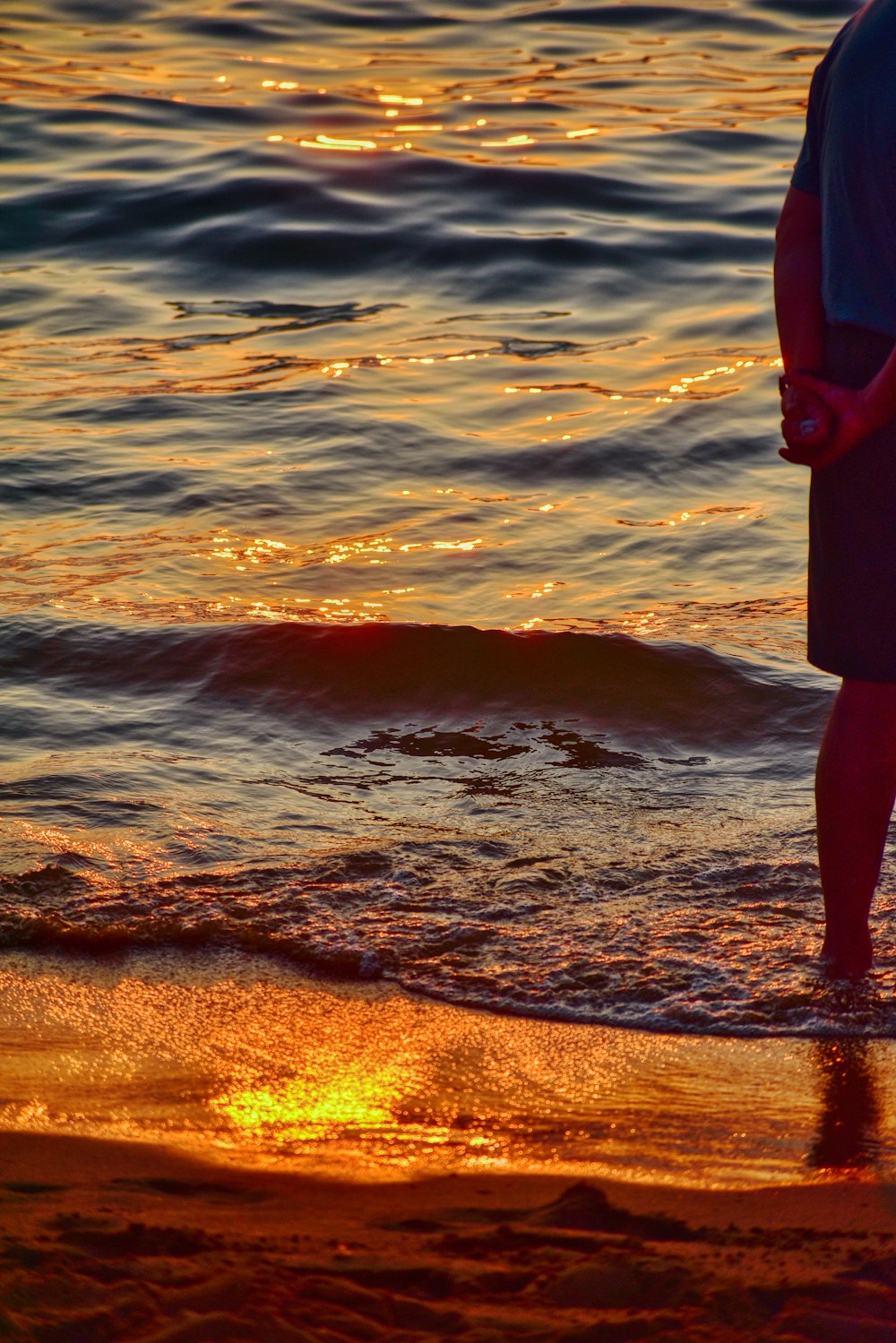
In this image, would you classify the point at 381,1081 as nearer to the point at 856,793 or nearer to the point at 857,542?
the point at 856,793

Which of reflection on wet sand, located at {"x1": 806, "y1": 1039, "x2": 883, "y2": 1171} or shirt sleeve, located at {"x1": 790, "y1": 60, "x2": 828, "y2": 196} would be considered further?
shirt sleeve, located at {"x1": 790, "y1": 60, "x2": 828, "y2": 196}

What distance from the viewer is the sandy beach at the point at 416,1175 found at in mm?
1714

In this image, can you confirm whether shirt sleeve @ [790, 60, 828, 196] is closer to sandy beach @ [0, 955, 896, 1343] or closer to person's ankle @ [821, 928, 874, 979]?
person's ankle @ [821, 928, 874, 979]

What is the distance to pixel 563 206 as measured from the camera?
10398mm

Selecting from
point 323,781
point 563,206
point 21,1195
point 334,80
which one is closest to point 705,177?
point 563,206

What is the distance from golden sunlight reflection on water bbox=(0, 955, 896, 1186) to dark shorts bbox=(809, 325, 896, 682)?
0.65 m

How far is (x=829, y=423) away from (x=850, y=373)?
0.11 meters

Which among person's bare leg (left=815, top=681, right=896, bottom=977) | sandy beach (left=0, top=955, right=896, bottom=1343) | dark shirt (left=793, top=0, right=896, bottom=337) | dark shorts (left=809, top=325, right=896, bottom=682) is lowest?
sandy beach (left=0, top=955, right=896, bottom=1343)

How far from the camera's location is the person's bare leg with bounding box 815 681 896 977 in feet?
8.26

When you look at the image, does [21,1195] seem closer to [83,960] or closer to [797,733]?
[83,960]

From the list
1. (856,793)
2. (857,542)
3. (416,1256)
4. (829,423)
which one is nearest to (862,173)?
(829,423)

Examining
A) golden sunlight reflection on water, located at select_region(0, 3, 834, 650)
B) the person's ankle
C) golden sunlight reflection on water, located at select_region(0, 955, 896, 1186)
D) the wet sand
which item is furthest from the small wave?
the wet sand

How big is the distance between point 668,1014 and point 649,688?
71.9 inches

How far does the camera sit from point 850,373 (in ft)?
7.72
